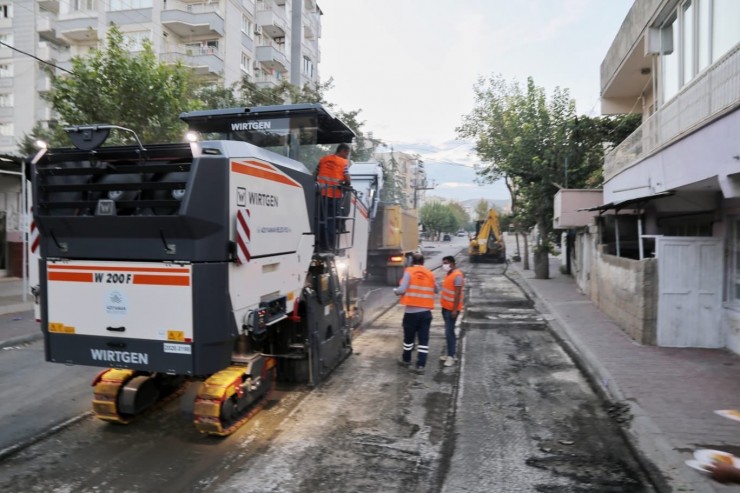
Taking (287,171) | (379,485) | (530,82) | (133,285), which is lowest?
(379,485)

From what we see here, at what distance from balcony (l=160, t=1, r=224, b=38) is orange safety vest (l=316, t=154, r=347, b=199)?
78.8 ft

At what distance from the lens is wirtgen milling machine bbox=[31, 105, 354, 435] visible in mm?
4402

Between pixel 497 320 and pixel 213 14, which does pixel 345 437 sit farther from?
pixel 213 14

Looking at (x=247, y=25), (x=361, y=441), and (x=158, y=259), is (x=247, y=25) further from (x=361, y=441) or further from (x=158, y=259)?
(x=361, y=441)

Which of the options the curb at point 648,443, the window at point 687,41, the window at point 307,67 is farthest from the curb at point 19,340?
the window at point 307,67

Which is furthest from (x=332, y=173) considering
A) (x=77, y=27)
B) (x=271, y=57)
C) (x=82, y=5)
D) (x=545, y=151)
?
(x=82, y=5)

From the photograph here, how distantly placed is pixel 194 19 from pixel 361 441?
27.8 metres

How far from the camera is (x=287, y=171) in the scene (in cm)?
570

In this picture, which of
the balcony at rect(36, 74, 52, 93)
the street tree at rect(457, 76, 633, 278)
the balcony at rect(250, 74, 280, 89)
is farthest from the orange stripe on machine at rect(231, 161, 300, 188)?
the balcony at rect(36, 74, 52, 93)

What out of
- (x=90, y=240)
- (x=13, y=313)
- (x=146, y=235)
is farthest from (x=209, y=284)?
(x=13, y=313)

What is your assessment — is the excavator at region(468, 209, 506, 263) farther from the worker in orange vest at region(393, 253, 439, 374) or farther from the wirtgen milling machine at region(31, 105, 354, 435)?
the wirtgen milling machine at region(31, 105, 354, 435)

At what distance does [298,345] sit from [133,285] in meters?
2.56

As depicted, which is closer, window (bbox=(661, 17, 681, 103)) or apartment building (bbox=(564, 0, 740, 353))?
apartment building (bbox=(564, 0, 740, 353))

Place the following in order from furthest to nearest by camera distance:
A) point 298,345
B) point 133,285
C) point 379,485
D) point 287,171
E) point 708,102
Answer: point 708,102
point 298,345
point 287,171
point 133,285
point 379,485
